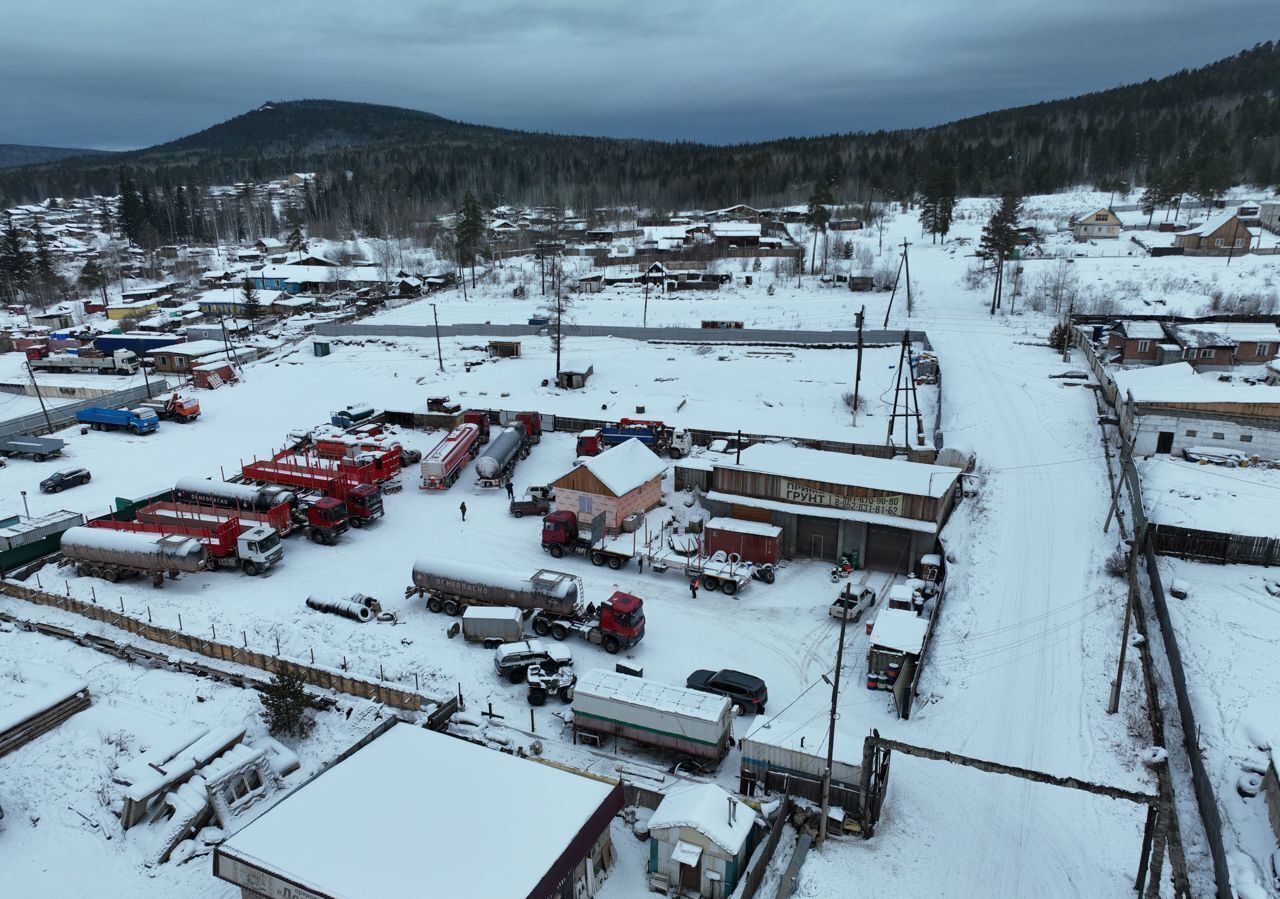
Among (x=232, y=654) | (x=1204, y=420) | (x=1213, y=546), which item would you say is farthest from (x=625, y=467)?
(x=1204, y=420)

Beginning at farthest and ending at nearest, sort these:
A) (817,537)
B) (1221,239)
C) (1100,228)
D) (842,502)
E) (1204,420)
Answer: (1100,228)
(1221,239)
(1204,420)
(817,537)
(842,502)

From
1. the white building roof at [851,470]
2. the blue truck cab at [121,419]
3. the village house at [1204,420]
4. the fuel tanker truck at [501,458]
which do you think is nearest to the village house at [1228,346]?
the village house at [1204,420]

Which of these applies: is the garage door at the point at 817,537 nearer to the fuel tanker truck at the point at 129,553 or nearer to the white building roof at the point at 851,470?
the white building roof at the point at 851,470

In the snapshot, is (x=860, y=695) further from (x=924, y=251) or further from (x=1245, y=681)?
(x=924, y=251)

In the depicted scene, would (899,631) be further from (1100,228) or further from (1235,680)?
(1100,228)

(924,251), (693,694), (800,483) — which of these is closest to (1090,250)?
(924,251)

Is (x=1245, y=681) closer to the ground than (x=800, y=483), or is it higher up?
closer to the ground
